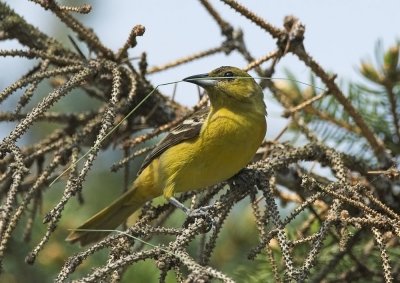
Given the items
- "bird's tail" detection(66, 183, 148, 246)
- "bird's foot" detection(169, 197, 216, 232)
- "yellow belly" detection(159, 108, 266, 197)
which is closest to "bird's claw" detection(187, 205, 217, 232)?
"bird's foot" detection(169, 197, 216, 232)

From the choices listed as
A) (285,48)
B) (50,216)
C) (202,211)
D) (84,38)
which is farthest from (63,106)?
(50,216)

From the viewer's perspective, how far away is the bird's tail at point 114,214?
12.9 ft

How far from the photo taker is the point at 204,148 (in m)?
3.83

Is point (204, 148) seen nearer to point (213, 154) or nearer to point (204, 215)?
point (213, 154)

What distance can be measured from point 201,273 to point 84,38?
1.86 meters

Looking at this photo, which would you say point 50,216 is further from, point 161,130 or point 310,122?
point 310,122

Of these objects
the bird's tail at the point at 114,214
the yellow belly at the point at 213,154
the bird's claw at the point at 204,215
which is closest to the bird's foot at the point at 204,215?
the bird's claw at the point at 204,215

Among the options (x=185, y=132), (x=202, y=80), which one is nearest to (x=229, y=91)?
(x=202, y=80)

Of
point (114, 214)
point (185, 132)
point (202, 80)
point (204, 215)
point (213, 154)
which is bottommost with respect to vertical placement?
point (204, 215)

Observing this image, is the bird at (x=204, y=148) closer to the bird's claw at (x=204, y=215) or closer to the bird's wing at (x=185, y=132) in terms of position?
the bird's wing at (x=185, y=132)

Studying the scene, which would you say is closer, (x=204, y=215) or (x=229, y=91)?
(x=204, y=215)

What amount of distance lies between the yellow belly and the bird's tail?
0.26 meters

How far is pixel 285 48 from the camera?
323cm

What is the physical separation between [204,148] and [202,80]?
38 centimetres
